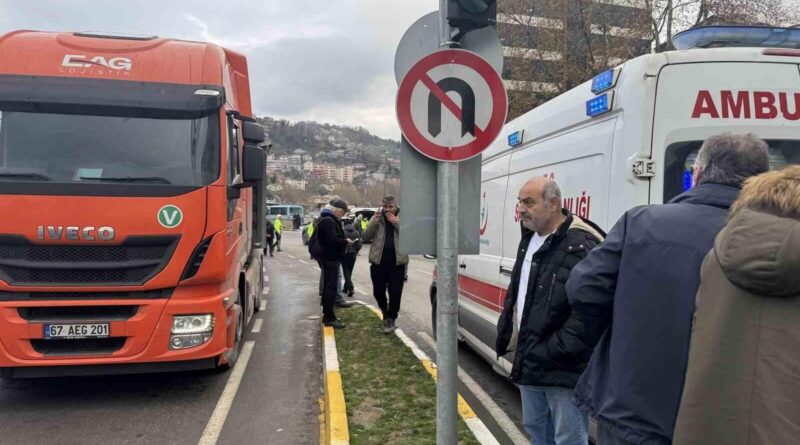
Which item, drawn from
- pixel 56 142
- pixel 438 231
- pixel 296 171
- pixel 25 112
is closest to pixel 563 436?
pixel 438 231

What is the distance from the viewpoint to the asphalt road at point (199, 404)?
14.1 ft

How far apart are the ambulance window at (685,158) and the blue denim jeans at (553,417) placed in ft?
4.21

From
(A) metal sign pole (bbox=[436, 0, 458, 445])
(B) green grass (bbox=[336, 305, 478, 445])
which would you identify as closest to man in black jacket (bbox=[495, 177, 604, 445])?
(A) metal sign pole (bbox=[436, 0, 458, 445])

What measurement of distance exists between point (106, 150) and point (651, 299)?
467 centimetres

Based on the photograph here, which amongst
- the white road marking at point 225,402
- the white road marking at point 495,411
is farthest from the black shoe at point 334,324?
the white road marking at point 495,411

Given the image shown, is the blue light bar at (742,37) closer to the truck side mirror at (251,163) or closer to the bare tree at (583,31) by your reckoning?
the truck side mirror at (251,163)

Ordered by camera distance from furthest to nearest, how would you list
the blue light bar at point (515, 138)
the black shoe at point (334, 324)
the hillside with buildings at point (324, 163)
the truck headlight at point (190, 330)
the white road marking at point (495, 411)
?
the hillside with buildings at point (324, 163)
the black shoe at point (334, 324)
the blue light bar at point (515, 138)
the truck headlight at point (190, 330)
the white road marking at point (495, 411)

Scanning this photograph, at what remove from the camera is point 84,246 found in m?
4.55

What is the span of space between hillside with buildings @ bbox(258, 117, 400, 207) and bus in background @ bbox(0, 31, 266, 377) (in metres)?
76.0

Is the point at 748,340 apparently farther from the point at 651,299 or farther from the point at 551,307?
the point at 551,307

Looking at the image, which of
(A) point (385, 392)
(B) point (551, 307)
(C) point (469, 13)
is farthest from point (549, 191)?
(A) point (385, 392)

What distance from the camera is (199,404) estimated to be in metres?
5.04

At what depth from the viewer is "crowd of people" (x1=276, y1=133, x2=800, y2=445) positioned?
143 centimetres

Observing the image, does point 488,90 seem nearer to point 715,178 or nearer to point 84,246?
point 715,178
